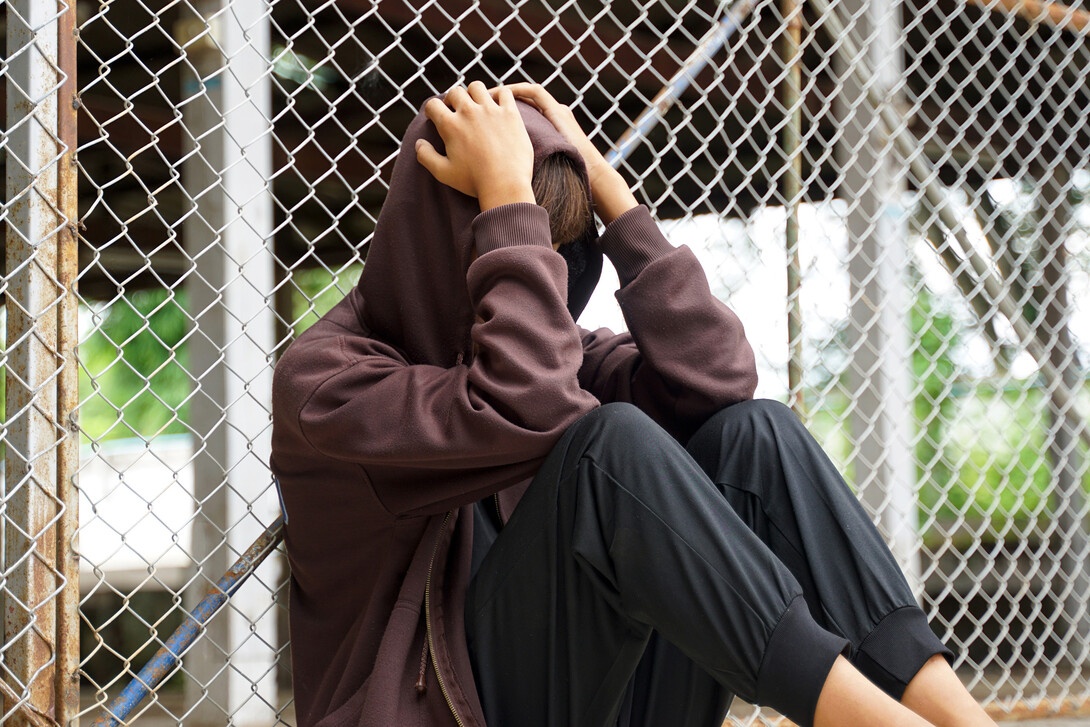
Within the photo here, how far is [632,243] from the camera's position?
1.57 m

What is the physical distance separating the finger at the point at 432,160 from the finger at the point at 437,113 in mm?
36

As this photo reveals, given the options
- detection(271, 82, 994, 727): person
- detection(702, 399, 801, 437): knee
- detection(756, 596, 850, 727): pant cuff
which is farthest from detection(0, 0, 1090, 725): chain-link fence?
detection(756, 596, 850, 727): pant cuff

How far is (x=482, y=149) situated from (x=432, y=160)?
0.09 metres

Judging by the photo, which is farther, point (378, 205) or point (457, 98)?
point (378, 205)

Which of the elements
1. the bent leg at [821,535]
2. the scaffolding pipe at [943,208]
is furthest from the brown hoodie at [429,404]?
the scaffolding pipe at [943,208]

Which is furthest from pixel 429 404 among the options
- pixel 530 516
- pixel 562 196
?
pixel 562 196

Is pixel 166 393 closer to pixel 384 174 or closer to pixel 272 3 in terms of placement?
pixel 384 174

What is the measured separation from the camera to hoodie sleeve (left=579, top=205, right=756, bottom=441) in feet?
4.82

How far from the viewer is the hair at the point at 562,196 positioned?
1431 mm

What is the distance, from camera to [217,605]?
156 cm

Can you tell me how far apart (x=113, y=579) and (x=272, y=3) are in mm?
6335

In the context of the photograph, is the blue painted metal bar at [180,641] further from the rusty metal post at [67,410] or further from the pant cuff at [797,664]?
the pant cuff at [797,664]

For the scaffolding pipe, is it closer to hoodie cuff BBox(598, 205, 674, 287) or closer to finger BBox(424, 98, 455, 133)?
hoodie cuff BBox(598, 205, 674, 287)

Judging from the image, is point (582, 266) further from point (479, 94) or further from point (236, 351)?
point (236, 351)
